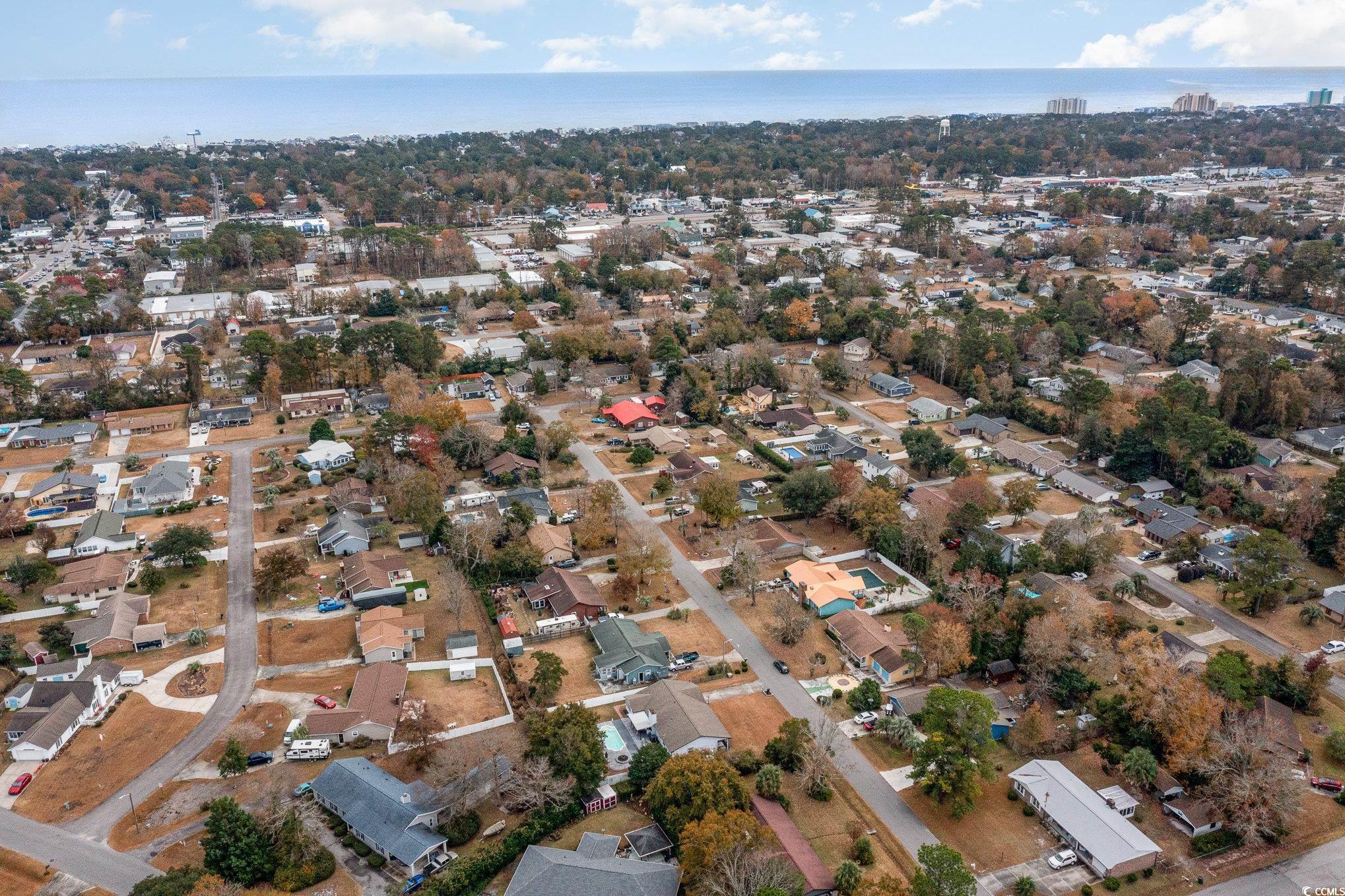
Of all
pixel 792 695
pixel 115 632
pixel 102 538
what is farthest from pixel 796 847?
pixel 102 538

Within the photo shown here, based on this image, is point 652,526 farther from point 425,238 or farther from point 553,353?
point 425,238

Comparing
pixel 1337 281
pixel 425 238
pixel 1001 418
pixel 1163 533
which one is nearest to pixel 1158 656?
pixel 1163 533

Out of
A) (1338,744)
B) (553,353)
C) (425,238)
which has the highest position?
(425,238)

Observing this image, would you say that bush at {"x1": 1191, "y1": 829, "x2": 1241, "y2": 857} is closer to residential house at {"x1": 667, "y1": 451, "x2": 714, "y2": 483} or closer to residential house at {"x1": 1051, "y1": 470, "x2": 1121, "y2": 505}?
residential house at {"x1": 1051, "y1": 470, "x2": 1121, "y2": 505}

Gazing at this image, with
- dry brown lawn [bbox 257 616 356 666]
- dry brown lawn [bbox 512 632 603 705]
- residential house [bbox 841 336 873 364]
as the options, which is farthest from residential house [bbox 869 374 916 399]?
dry brown lawn [bbox 257 616 356 666]

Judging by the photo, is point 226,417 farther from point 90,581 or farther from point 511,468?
point 511,468
